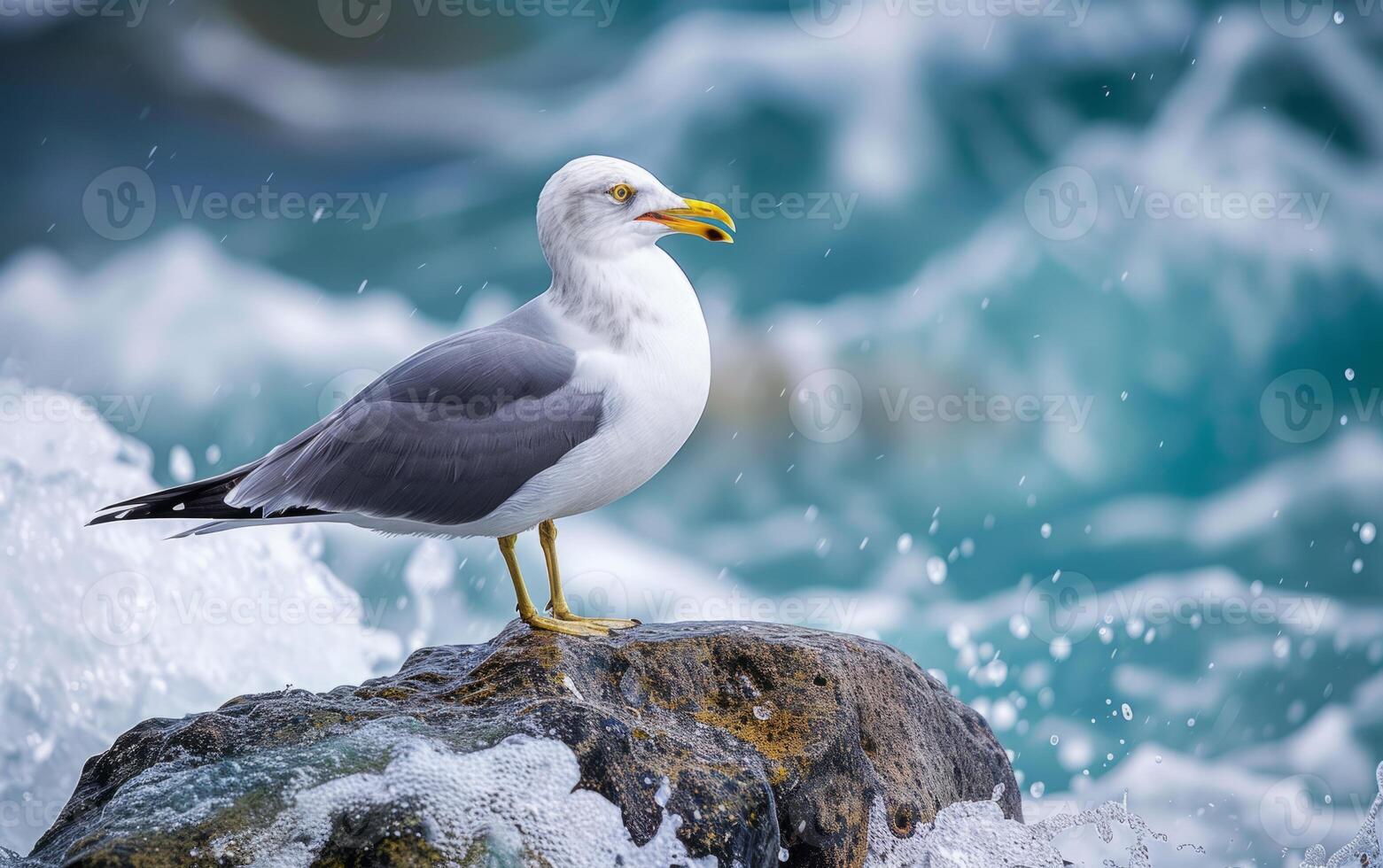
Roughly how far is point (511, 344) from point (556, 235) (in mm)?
619

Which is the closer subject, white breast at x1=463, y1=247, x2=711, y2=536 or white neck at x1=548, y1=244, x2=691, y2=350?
white breast at x1=463, y1=247, x2=711, y2=536

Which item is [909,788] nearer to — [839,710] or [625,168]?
[839,710]

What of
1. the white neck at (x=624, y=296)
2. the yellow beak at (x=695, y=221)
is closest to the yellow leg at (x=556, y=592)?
the white neck at (x=624, y=296)

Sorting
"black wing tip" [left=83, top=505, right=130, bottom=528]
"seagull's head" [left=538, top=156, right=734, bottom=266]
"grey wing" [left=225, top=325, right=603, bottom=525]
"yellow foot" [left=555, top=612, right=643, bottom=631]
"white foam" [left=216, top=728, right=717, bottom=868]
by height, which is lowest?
"white foam" [left=216, top=728, right=717, bottom=868]

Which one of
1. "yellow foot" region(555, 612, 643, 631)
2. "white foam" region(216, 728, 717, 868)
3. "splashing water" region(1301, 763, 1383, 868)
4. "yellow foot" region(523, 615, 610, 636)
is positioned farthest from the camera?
"splashing water" region(1301, 763, 1383, 868)

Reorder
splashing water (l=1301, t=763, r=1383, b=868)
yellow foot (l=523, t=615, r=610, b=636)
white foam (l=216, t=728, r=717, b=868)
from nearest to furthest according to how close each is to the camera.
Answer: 1. white foam (l=216, t=728, r=717, b=868)
2. yellow foot (l=523, t=615, r=610, b=636)
3. splashing water (l=1301, t=763, r=1383, b=868)

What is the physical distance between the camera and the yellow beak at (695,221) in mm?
5863

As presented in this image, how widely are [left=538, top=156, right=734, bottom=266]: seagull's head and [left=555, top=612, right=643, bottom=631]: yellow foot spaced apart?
1.88 m

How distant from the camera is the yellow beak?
5.86 m

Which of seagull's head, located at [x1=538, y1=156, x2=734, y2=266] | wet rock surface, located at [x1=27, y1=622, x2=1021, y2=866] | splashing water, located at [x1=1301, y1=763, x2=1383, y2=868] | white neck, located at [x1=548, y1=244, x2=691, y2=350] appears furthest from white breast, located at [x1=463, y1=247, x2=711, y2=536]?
splashing water, located at [x1=1301, y1=763, x2=1383, y2=868]

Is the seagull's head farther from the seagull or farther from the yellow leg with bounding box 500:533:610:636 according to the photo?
the yellow leg with bounding box 500:533:610:636

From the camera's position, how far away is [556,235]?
594 centimetres

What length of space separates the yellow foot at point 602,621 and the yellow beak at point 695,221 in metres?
2.03

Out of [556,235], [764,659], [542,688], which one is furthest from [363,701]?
[556,235]
